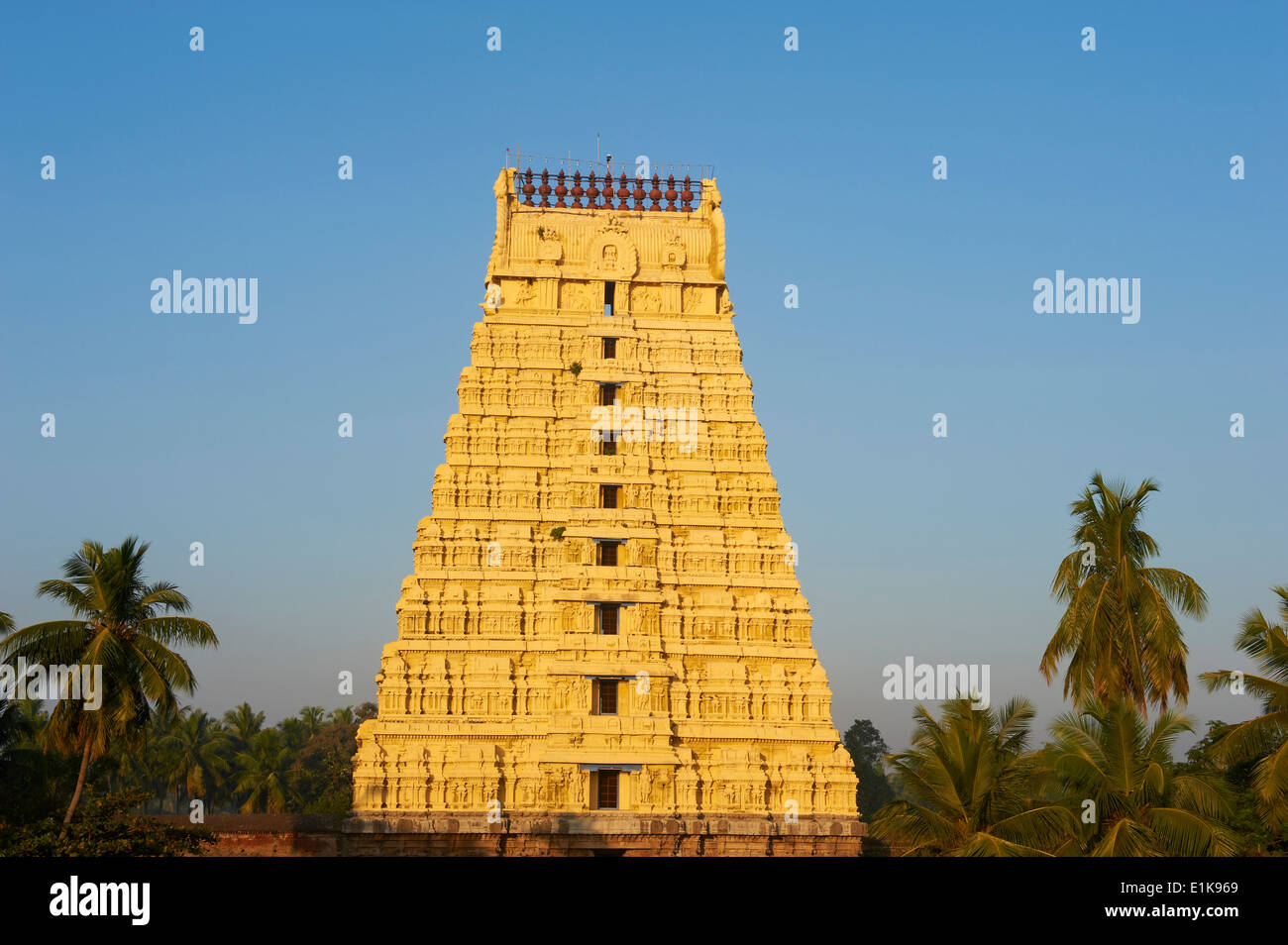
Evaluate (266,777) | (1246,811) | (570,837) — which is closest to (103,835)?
(570,837)

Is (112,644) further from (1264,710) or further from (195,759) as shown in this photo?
(195,759)

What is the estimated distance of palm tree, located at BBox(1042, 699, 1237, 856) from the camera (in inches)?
1152

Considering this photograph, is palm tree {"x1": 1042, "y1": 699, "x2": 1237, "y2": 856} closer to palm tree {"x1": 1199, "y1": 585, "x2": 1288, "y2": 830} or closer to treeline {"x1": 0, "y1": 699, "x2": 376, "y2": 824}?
palm tree {"x1": 1199, "y1": 585, "x2": 1288, "y2": 830}

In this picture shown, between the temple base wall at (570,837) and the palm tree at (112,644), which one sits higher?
the palm tree at (112,644)

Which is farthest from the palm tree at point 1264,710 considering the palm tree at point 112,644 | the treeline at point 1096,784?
the palm tree at point 112,644

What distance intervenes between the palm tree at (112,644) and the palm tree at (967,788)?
20144 millimetres

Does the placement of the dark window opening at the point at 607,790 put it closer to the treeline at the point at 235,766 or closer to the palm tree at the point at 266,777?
the treeline at the point at 235,766

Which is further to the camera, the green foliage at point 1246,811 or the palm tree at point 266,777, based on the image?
the palm tree at point 266,777

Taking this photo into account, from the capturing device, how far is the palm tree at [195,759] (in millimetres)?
88575

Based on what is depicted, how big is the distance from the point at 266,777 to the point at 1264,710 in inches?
2496

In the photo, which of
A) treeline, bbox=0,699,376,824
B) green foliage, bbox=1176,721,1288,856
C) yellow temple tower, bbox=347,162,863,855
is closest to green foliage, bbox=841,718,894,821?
treeline, bbox=0,699,376,824
